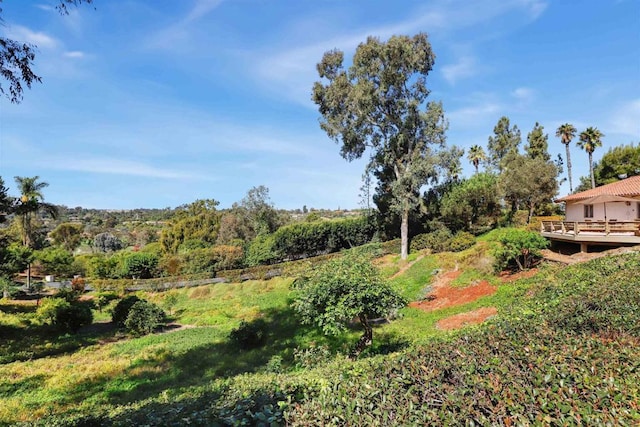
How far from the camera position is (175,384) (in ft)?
33.5

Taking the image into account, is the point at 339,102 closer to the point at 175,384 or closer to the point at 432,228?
the point at 432,228

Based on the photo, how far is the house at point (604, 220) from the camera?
17547mm

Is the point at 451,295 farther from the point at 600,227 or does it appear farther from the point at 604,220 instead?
the point at 604,220

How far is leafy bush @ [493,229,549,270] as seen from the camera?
17.1 meters

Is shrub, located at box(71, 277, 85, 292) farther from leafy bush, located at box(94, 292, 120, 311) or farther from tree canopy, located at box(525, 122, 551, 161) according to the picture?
tree canopy, located at box(525, 122, 551, 161)

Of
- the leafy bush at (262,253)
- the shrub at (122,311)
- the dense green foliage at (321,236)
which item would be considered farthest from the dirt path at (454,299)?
the leafy bush at (262,253)

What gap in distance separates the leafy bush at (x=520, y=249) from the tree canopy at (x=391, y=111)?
12.6 metres

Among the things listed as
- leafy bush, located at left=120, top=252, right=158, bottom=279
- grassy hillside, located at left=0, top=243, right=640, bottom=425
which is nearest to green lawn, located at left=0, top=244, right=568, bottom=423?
grassy hillside, located at left=0, top=243, right=640, bottom=425

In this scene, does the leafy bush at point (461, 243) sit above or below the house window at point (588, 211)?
below

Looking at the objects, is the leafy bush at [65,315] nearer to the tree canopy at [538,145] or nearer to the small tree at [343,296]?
the small tree at [343,296]

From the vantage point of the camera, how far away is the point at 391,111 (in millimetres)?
31422

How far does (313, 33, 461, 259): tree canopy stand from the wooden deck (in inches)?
479

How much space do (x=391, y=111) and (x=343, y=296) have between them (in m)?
26.3

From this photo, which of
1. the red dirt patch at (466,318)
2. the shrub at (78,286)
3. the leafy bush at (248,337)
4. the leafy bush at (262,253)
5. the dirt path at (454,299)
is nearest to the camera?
the red dirt patch at (466,318)
